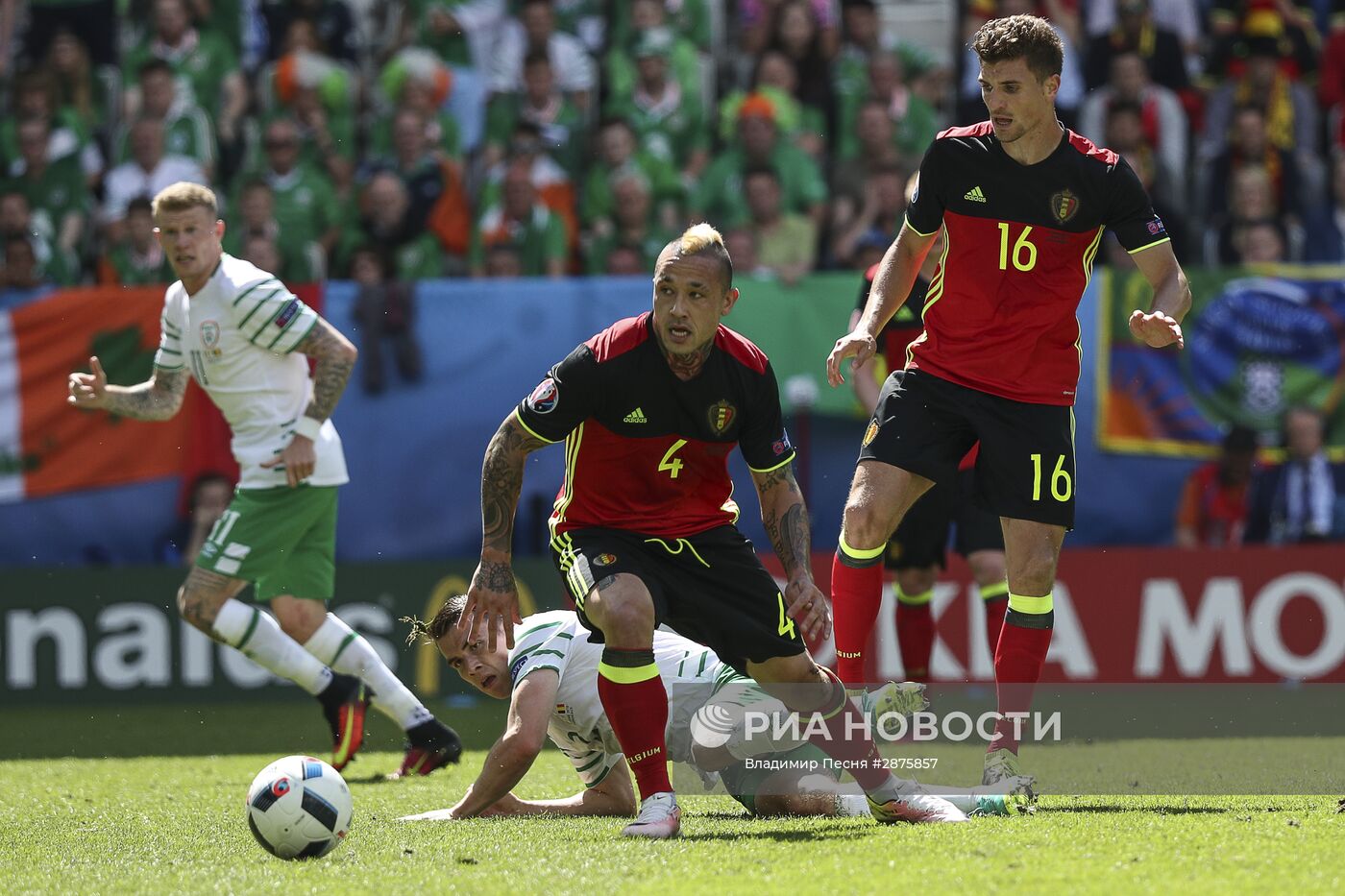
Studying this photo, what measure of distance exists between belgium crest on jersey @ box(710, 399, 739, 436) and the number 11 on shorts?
1.03 metres

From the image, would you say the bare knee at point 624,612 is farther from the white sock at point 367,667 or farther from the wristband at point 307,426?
the wristband at point 307,426

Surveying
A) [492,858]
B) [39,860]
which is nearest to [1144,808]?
[492,858]

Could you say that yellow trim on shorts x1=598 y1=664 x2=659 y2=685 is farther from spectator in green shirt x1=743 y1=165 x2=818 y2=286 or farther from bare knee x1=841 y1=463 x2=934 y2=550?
spectator in green shirt x1=743 y1=165 x2=818 y2=286

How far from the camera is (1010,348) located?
5.96 meters

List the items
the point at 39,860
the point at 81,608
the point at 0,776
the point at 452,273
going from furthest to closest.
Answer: the point at 452,273
the point at 81,608
the point at 0,776
the point at 39,860

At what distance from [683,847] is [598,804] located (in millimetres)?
1069

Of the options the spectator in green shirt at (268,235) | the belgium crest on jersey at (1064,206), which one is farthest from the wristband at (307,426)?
the spectator in green shirt at (268,235)

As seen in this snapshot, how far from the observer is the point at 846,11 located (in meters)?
14.0

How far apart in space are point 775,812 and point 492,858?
1203 mm

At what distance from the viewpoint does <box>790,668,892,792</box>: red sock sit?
5.55 metres

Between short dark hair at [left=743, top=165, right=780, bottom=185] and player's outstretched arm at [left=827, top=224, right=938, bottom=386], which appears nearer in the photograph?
player's outstretched arm at [left=827, top=224, right=938, bottom=386]

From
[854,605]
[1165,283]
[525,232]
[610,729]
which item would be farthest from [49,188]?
[1165,283]

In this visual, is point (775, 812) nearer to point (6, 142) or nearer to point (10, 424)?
point (10, 424)

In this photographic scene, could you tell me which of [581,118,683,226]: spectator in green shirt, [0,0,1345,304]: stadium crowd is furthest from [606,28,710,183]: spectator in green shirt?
[581,118,683,226]: spectator in green shirt
